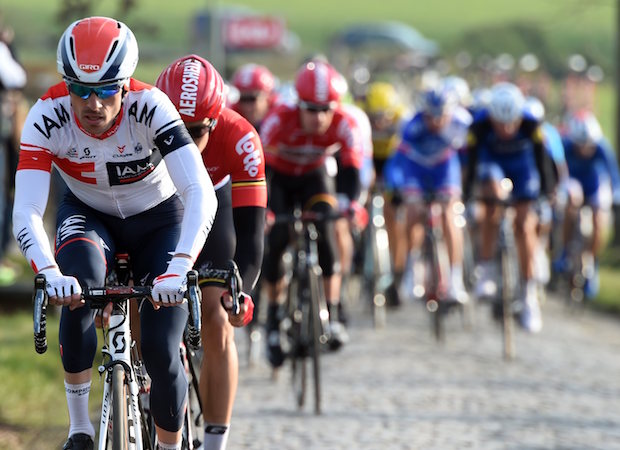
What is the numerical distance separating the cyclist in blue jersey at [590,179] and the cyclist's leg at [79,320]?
994 centimetres

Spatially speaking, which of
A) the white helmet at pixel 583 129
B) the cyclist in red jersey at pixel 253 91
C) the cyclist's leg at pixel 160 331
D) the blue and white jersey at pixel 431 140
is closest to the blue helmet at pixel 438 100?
the blue and white jersey at pixel 431 140

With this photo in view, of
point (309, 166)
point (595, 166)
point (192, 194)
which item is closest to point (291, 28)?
point (595, 166)

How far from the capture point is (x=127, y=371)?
4430mm

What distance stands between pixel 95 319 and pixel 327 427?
2804mm

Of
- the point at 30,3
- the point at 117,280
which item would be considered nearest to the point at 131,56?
Result: the point at 117,280

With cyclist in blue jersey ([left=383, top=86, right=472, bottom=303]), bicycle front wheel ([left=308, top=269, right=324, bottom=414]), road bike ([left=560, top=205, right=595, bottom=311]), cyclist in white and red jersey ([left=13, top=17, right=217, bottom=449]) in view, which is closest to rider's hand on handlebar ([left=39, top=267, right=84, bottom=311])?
cyclist in white and red jersey ([left=13, top=17, right=217, bottom=449])

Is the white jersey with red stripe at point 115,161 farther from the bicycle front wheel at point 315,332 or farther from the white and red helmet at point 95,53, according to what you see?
the bicycle front wheel at point 315,332

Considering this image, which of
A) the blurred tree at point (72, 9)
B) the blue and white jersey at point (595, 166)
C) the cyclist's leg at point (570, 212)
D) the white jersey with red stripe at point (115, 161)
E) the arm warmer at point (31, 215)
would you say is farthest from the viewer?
the cyclist's leg at point (570, 212)

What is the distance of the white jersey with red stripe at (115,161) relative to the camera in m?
4.56

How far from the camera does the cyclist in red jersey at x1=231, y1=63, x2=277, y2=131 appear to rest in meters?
10.3

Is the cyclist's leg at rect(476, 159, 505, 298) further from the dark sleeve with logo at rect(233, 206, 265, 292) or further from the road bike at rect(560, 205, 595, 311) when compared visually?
the dark sleeve with logo at rect(233, 206, 265, 292)

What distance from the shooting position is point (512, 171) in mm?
10930

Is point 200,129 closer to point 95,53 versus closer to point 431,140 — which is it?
point 95,53

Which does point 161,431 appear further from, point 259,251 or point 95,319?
point 259,251
